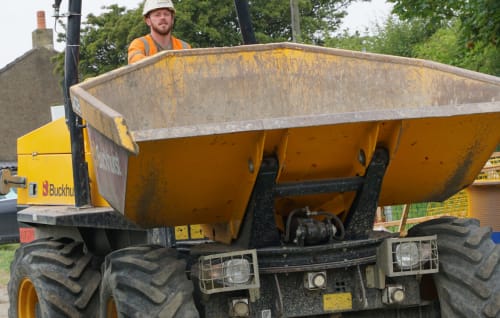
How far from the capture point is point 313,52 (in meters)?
7.56

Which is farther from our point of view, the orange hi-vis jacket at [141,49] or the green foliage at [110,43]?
the green foliage at [110,43]

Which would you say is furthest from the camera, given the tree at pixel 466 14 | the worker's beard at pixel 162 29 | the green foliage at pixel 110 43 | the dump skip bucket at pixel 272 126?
the green foliage at pixel 110 43

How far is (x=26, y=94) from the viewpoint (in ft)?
175

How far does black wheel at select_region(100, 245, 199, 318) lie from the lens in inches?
238

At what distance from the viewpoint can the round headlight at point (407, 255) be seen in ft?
21.1

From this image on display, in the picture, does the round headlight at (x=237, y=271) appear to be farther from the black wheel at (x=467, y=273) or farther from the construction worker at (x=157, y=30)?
the construction worker at (x=157, y=30)

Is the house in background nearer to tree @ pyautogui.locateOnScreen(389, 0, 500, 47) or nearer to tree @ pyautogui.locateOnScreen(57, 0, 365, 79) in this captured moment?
tree @ pyautogui.locateOnScreen(57, 0, 365, 79)

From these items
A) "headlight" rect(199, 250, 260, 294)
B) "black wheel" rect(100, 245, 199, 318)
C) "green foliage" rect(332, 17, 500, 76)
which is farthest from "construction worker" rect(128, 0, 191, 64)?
"green foliage" rect(332, 17, 500, 76)

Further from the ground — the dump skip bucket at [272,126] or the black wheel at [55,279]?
the dump skip bucket at [272,126]

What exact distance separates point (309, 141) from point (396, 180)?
2.81 feet

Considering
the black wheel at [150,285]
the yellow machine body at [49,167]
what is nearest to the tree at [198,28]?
the yellow machine body at [49,167]

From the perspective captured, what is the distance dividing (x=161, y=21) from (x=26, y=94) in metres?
46.5

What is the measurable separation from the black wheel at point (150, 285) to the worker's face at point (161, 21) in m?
2.42

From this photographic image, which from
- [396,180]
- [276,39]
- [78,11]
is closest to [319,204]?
[396,180]
